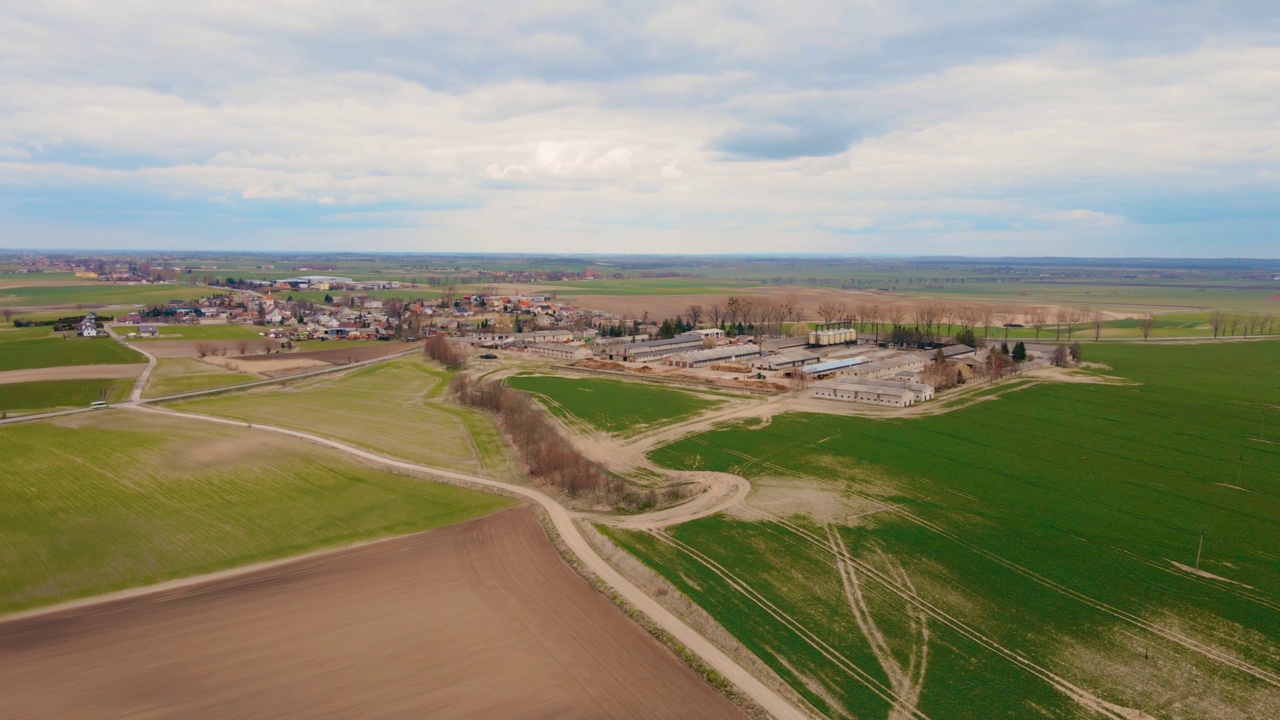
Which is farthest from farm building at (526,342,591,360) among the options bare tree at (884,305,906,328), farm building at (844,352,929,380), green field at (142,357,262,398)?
bare tree at (884,305,906,328)

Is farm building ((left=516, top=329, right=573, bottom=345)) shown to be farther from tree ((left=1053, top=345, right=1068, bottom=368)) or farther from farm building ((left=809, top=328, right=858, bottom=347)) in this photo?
tree ((left=1053, top=345, right=1068, bottom=368))

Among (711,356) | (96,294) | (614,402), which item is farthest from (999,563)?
(96,294)

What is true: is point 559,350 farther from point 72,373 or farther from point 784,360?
point 72,373

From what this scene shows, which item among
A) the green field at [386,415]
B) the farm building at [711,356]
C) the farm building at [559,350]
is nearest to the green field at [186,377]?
the green field at [386,415]

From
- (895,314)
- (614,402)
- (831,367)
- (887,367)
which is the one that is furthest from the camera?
(895,314)

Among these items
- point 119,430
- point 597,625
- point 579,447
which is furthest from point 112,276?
point 597,625

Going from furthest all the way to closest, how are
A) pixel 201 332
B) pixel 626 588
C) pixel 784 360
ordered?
pixel 201 332 < pixel 784 360 < pixel 626 588

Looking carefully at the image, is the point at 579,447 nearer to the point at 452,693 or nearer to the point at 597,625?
the point at 597,625
